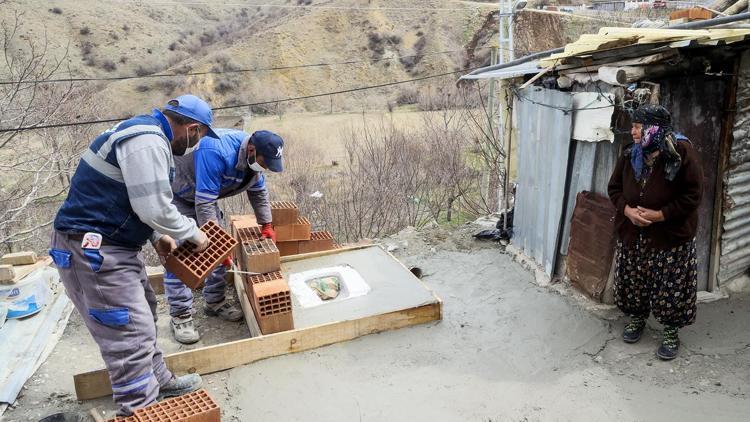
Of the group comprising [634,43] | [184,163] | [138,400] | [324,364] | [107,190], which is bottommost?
[324,364]

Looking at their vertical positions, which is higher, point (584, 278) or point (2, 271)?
point (2, 271)

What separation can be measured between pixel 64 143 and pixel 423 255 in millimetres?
9239

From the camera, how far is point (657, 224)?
3594 mm

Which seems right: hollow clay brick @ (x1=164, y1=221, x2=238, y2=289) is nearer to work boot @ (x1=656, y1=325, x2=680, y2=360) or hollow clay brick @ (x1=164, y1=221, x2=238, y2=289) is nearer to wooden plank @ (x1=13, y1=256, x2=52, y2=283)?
wooden plank @ (x1=13, y1=256, x2=52, y2=283)

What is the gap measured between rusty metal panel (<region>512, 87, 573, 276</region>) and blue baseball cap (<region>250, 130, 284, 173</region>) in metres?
2.78

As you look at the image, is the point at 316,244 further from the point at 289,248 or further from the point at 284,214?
the point at 284,214

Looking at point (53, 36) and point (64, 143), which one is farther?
point (53, 36)

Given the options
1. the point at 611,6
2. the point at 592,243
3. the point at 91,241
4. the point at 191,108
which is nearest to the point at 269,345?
the point at 91,241

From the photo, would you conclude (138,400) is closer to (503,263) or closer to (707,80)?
(503,263)

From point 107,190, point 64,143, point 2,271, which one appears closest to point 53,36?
point 64,143

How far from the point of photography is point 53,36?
105 feet

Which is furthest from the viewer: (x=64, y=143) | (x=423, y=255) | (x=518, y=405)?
(x=64, y=143)

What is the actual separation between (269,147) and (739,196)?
13.5 feet

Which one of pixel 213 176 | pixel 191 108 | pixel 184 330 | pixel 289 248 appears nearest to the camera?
pixel 191 108
